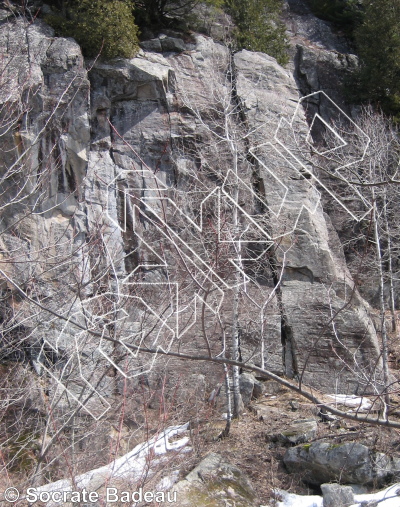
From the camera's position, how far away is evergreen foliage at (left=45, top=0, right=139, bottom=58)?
12.2 m

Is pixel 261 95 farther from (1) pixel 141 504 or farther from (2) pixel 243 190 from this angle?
(1) pixel 141 504

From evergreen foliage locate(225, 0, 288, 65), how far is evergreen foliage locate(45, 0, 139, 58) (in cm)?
403

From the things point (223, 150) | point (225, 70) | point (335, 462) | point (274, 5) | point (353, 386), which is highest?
point (274, 5)

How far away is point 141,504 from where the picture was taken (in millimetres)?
4711

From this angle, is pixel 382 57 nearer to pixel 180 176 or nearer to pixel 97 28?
pixel 180 176

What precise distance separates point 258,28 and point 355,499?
13.0m

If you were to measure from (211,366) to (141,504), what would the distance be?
531cm

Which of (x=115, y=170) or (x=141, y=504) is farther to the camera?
(x=115, y=170)

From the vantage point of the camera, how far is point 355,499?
6637 millimetres

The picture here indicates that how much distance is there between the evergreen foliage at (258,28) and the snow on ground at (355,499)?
38.9ft

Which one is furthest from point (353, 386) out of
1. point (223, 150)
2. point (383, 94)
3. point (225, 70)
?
point (383, 94)

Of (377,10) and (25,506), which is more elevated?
(377,10)

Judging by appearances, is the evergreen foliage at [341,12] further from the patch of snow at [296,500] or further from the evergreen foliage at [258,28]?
the patch of snow at [296,500]

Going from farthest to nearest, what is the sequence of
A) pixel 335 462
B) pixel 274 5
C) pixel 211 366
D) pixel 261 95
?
pixel 274 5, pixel 261 95, pixel 211 366, pixel 335 462
